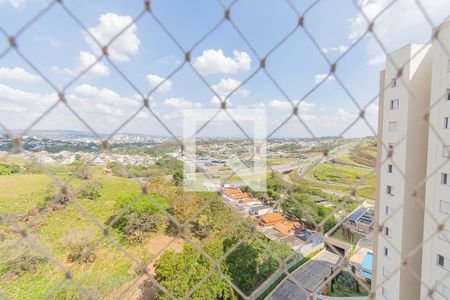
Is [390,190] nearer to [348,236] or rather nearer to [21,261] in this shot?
[348,236]

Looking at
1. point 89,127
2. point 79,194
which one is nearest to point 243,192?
point 79,194

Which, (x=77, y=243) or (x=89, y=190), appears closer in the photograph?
(x=77, y=243)

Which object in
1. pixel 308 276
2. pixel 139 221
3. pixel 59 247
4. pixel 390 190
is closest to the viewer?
pixel 390 190

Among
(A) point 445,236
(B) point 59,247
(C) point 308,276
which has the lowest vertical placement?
(C) point 308,276

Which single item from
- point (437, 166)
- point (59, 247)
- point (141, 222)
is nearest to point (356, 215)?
point (437, 166)

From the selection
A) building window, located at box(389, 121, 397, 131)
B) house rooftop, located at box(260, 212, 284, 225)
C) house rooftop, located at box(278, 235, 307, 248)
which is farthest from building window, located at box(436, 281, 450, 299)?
house rooftop, located at box(260, 212, 284, 225)

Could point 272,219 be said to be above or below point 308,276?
above

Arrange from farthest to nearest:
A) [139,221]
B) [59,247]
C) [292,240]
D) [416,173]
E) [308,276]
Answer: [139,221] < [292,240] < [59,247] < [308,276] < [416,173]

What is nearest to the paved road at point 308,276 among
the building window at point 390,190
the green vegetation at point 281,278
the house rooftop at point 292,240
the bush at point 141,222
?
the green vegetation at point 281,278
